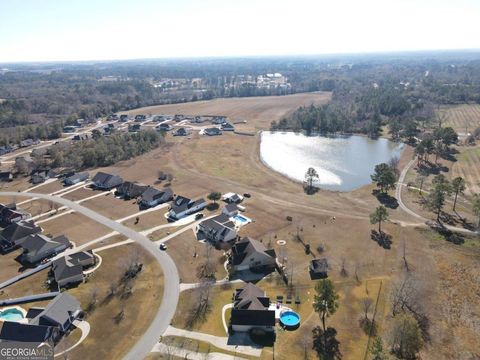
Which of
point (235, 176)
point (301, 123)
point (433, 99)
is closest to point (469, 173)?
point (235, 176)

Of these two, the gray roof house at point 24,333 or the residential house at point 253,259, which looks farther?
the residential house at point 253,259

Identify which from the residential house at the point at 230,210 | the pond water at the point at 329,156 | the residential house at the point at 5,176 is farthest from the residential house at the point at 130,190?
the pond water at the point at 329,156

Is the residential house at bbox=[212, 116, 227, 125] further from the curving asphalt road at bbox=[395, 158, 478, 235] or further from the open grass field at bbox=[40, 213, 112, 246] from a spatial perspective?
the open grass field at bbox=[40, 213, 112, 246]

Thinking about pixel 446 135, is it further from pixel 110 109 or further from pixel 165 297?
pixel 110 109

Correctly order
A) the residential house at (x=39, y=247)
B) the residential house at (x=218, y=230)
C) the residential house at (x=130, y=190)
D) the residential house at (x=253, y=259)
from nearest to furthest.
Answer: the residential house at (x=253, y=259) → the residential house at (x=39, y=247) → the residential house at (x=218, y=230) → the residential house at (x=130, y=190)

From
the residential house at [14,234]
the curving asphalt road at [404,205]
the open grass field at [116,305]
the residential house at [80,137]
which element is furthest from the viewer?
the residential house at [80,137]

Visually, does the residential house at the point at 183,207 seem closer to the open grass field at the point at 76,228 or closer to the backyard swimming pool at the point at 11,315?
the open grass field at the point at 76,228

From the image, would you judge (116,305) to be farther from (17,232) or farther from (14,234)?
(17,232)

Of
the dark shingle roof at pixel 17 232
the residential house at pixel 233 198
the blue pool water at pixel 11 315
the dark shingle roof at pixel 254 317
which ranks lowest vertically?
the residential house at pixel 233 198
